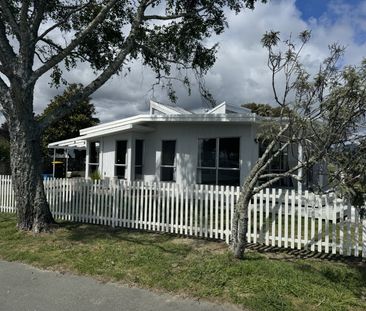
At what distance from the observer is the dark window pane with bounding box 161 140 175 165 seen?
15008mm

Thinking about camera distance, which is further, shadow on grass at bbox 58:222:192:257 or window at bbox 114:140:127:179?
window at bbox 114:140:127:179

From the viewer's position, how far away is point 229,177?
13516 mm

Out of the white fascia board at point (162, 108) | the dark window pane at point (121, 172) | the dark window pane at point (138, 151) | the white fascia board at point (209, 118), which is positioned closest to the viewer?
the white fascia board at point (209, 118)

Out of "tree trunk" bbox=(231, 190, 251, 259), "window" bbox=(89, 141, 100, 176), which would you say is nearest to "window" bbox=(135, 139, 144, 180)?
"window" bbox=(89, 141, 100, 176)

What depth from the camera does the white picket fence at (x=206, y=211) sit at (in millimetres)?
6969

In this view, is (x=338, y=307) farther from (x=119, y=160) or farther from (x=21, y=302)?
(x=119, y=160)

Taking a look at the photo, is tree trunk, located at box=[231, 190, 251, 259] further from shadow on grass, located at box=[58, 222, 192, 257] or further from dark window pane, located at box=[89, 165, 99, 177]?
dark window pane, located at box=[89, 165, 99, 177]

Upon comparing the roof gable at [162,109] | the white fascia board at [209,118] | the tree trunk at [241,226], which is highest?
the roof gable at [162,109]

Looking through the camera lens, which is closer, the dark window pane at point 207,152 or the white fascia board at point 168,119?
the white fascia board at point 168,119

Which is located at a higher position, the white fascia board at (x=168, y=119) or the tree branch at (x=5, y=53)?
the tree branch at (x=5, y=53)

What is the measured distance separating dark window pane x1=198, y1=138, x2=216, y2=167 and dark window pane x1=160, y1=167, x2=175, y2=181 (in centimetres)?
148

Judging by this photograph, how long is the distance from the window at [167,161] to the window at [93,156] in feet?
16.3

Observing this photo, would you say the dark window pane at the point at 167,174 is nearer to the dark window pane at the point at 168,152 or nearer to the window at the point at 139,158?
the dark window pane at the point at 168,152

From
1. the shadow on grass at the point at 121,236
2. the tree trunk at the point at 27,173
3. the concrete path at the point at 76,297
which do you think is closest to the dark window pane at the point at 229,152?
the shadow on grass at the point at 121,236
